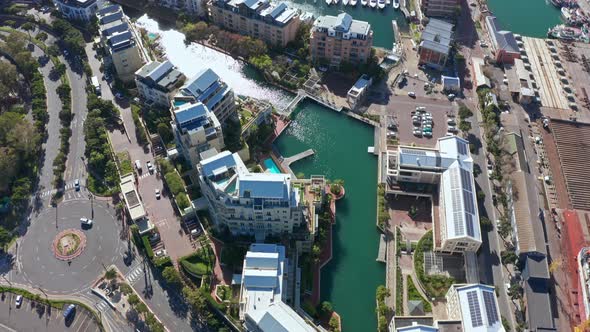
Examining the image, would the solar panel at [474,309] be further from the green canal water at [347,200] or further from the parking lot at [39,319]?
the parking lot at [39,319]

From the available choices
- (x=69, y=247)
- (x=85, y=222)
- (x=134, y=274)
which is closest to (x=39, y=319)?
(x=69, y=247)

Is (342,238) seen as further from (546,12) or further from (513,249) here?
(546,12)

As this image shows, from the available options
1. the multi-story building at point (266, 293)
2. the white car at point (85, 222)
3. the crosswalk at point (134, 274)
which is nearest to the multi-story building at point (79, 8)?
the white car at point (85, 222)

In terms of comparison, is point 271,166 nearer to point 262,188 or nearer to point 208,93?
point 208,93

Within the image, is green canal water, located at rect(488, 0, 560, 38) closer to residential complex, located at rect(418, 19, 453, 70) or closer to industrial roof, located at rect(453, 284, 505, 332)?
residential complex, located at rect(418, 19, 453, 70)

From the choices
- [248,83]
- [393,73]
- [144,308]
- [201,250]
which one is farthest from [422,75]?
[144,308]

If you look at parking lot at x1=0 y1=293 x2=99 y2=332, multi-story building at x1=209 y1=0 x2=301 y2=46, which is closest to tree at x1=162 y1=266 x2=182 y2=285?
parking lot at x1=0 y1=293 x2=99 y2=332
